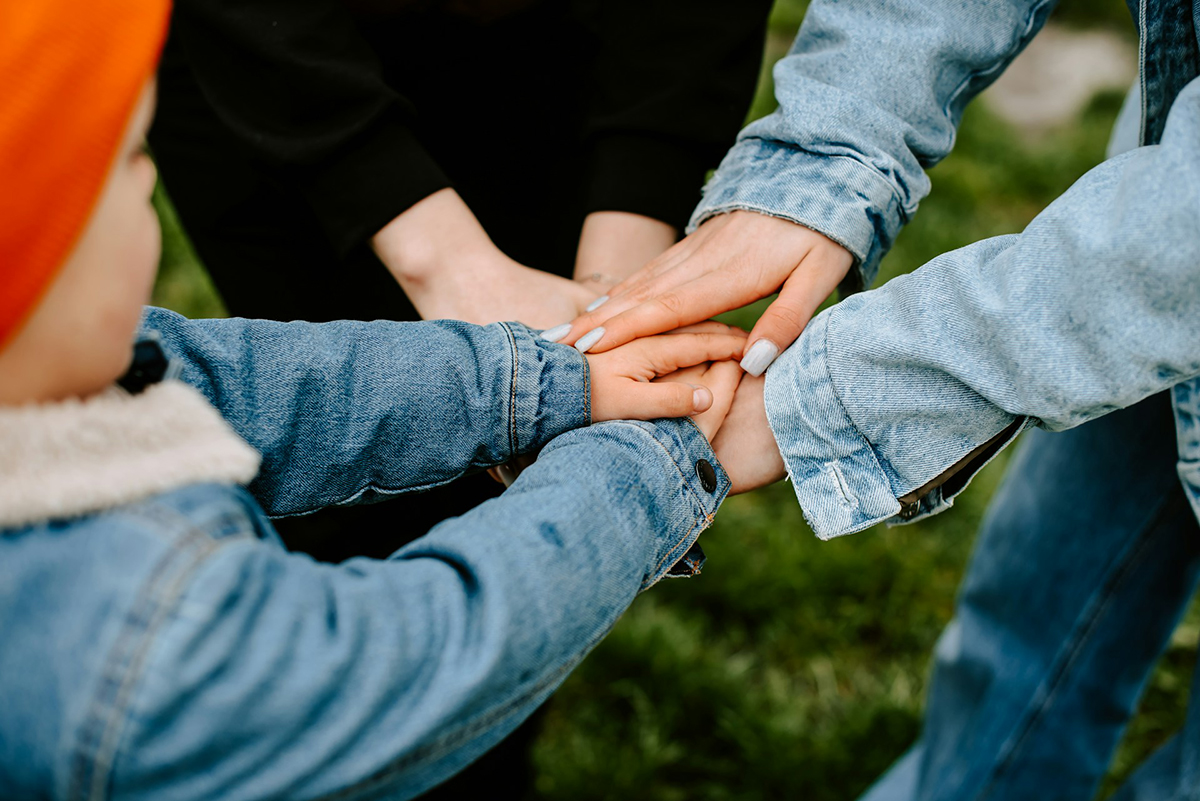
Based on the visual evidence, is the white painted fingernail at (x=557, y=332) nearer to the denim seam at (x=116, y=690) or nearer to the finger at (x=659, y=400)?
the finger at (x=659, y=400)

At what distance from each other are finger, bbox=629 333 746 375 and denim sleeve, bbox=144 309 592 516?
0.33 feet

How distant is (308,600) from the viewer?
688mm

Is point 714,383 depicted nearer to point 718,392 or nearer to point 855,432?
point 718,392

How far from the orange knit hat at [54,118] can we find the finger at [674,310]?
63 cm

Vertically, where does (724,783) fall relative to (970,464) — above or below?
below

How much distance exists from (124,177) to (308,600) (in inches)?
14.2

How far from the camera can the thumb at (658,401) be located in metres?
1.07

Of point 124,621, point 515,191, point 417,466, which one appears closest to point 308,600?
point 124,621

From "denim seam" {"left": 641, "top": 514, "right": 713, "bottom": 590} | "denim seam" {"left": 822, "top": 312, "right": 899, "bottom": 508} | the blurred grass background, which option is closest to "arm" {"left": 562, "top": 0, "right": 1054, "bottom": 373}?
"denim seam" {"left": 822, "top": 312, "right": 899, "bottom": 508}

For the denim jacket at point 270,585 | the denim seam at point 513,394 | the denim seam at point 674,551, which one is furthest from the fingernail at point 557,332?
the denim seam at point 674,551

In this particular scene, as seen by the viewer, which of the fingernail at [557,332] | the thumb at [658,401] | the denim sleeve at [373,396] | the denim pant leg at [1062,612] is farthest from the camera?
the denim pant leg at [1062,612]

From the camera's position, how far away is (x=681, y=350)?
3.81 ft

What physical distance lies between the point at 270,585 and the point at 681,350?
64cm

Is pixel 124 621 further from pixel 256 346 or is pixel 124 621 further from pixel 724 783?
pixel 724 783
